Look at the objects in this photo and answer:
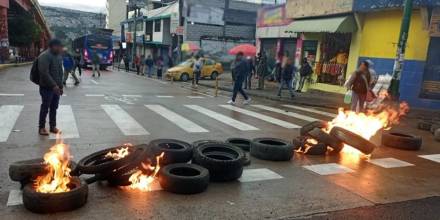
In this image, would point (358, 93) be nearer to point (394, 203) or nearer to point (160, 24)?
point (394, 203)

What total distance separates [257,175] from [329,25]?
1498 centimetres

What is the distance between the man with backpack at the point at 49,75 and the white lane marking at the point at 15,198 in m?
3.29

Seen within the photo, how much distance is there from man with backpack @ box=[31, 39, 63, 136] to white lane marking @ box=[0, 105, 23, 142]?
0.70m

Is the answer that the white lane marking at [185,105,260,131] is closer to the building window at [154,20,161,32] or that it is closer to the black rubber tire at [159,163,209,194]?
the black rubber tire at [159,163,209,194]

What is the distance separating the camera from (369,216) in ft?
16.2

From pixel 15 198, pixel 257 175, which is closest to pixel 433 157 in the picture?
pixel 257 175

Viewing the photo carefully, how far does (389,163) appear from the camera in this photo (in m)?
7.60

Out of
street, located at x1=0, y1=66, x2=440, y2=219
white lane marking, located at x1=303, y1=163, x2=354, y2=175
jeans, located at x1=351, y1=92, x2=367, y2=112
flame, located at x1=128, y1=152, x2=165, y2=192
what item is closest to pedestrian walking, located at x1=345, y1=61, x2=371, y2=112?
jeans, located at x1=351, y1=92, x2=367, y2=112

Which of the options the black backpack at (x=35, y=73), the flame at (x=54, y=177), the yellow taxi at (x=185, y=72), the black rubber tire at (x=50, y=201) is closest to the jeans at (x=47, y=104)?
the black backpack at (x=35, y=73)

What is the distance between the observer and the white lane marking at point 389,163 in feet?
24.4

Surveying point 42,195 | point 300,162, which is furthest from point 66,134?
point 300,162

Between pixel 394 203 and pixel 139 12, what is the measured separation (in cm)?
5510

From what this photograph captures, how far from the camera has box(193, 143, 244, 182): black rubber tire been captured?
588 centimetres

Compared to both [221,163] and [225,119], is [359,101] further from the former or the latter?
[221,163]
